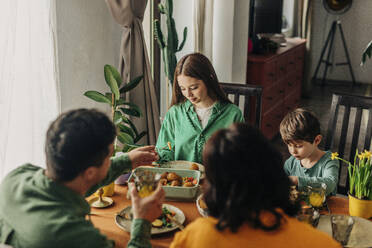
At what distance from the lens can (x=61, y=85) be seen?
8.46 ft

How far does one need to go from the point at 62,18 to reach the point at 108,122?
155 centimetres

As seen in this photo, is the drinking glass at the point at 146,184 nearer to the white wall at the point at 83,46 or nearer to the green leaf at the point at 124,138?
the green leaf at the point at 124,138

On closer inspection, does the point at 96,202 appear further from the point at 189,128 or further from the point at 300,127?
the point at 300,127

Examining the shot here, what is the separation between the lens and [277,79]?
446cm

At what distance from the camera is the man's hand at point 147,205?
1.23 metres

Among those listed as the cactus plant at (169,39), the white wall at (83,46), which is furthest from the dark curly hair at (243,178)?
the cactus plant at (169,39)

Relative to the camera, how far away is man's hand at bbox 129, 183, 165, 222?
4.03ft

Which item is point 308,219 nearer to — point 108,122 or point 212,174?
point 212,174

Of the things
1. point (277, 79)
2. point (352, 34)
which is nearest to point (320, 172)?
point (277, 79)

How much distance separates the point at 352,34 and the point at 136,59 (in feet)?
17.1

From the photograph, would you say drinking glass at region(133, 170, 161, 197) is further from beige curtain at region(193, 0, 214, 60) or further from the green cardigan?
beige curtain at region(193, 0, 214, 60)

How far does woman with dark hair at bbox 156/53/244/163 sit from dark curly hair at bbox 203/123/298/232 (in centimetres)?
107

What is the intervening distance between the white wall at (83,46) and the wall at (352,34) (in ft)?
16.5

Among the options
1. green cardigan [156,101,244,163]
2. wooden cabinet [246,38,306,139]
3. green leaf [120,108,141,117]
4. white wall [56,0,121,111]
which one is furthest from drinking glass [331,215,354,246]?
wooden cabinet [246,38,306,139]
